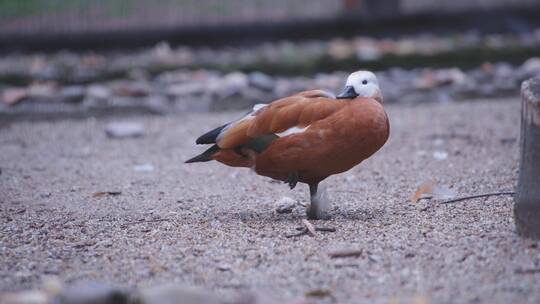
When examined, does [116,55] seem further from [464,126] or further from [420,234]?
[420,234]

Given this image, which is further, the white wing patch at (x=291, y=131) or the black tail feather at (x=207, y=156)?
the black tail feather at (x=207, y=156)

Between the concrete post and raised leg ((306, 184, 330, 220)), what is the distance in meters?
0.97

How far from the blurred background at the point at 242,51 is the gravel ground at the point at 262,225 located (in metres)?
1.41

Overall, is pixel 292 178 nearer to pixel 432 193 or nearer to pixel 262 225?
pixel 262 225

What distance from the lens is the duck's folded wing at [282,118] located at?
3822 mm

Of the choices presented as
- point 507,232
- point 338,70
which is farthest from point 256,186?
point 338,70

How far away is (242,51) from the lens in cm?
880

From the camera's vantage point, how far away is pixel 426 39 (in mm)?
9109

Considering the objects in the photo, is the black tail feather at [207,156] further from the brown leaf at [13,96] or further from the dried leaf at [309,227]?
the brown leaf at [13,96]

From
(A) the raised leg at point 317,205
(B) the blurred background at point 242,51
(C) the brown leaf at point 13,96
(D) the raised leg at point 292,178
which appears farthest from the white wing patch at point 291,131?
(C) the brown leaf at point 13,96

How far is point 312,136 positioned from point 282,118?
0.61ft

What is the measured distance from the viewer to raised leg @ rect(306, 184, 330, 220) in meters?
4.00

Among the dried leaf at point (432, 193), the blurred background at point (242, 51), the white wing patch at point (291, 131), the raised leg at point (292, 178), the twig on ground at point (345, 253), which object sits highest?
the blurred background at point (242, 51)

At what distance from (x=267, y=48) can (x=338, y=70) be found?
0.85 m
